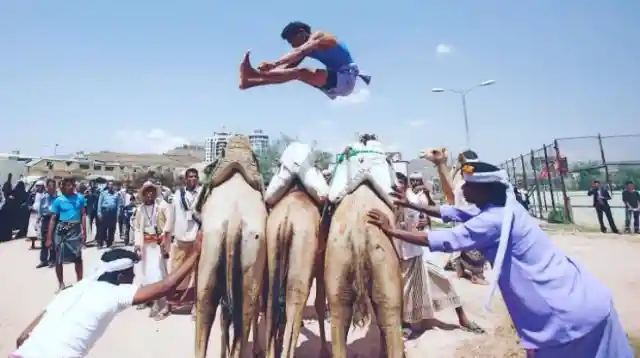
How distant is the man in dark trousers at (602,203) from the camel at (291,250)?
13460mm

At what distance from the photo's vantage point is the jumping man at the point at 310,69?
3961 millimetres

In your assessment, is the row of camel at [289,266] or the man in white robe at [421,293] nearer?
the row of camel at [289,266]

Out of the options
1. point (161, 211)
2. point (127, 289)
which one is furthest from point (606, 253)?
point (127, 289)

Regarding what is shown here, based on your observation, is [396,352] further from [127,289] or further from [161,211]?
[161,211]

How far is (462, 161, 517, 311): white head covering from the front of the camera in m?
2.48

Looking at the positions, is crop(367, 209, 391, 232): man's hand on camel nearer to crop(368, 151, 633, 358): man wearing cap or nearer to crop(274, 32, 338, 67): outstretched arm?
crop(368, 151, 633, 358): man wearing cap

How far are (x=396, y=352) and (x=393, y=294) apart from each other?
0.41 metres

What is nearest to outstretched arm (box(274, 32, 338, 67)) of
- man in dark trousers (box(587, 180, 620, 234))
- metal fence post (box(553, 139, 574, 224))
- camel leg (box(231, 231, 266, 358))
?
camel leg (box(231, 231, 266, 358))

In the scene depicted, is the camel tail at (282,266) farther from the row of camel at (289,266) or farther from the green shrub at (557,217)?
the green shrub at (557,217)

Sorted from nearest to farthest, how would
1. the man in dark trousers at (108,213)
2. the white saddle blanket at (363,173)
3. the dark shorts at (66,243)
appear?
the white saddle blanket at (363,173)
the dark shorts at (66,243)
the man in dark trousers at (108,213)

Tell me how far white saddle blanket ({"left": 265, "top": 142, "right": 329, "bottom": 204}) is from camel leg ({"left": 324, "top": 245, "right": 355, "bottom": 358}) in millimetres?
742

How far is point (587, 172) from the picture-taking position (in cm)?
1549

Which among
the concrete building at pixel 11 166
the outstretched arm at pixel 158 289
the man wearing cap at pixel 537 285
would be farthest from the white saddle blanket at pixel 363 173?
the concrete building at pixel 11 166

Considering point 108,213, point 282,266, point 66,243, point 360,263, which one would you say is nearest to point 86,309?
point 282,266
